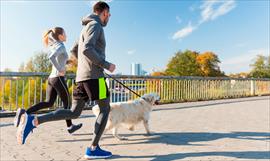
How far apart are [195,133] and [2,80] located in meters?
5.40

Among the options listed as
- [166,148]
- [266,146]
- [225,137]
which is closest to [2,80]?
[166,148]

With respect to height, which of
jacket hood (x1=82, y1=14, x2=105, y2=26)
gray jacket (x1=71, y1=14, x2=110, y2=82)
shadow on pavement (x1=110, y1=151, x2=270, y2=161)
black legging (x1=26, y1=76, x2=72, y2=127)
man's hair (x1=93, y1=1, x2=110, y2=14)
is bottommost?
shadow on pavement (x1=110, y1=151, x2=270, y2=161)

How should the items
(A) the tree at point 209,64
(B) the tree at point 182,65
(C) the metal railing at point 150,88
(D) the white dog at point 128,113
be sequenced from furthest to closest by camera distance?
(A) the tree at point 209,64, (B) the tree at point 182,65, (C) the metal railing at point 150,88, (D) the white dog at point 128,113

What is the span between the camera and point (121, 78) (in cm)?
934

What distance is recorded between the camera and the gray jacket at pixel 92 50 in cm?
275

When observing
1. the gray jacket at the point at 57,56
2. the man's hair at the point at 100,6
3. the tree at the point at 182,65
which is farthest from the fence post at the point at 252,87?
the man's hair at the point at 100,6

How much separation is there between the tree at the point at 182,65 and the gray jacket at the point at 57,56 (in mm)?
25850

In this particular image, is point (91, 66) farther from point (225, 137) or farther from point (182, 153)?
point (225, 137)

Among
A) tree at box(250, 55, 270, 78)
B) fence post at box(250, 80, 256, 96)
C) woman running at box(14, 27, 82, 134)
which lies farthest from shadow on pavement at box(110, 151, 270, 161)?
tree at box(250, 55, 270, 78)

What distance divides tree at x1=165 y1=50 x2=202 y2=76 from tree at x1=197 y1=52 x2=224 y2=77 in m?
4.88

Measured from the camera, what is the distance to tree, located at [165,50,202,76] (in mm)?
29359

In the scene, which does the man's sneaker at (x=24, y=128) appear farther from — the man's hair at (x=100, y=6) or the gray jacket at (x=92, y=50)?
the man's hair at (x=100, y=6)

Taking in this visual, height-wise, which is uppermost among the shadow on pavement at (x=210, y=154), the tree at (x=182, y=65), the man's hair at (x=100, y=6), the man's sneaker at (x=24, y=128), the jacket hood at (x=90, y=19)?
the tree at (x=182, y=65)

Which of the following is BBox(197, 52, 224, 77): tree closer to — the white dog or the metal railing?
the metal railing
